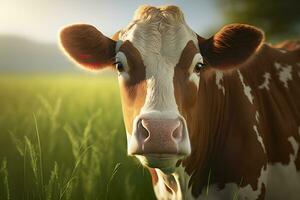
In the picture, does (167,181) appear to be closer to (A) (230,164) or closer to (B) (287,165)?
(A) (230,164)

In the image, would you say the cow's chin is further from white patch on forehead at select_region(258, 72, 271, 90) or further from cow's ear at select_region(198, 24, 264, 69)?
white patch on forehead at select_region(258, 72, 271, 90)

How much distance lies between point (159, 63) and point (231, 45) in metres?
0.75

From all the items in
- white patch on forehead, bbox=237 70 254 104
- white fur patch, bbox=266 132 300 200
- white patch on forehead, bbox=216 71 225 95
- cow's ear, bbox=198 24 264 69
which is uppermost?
cow's ear, bbox=198 24 264 69

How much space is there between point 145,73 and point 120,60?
0.28 meters

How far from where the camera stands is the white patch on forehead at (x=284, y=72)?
380cm

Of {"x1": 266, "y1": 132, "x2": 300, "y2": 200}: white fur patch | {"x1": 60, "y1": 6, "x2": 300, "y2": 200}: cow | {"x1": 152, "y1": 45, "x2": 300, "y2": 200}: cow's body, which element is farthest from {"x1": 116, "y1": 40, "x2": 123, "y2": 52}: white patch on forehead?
{"x1": 266, "y1": 132, "x2": 300, "y2": 200}: white fur patch

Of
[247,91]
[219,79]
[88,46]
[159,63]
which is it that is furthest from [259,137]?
[88,46]

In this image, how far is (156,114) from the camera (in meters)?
2.43

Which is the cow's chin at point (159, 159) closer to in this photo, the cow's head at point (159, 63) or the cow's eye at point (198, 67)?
the cow's head at point (159, 63)

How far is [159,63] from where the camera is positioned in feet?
9.01

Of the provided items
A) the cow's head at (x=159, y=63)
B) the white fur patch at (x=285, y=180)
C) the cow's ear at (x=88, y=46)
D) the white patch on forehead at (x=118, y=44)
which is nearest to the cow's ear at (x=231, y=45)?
the cow's head at (x=159, y=63)

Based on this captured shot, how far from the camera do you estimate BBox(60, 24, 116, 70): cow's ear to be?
10.6ft

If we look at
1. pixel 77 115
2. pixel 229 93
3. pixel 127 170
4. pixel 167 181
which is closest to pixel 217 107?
pixel 229 93

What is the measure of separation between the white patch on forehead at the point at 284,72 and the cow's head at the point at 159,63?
2.01ft
